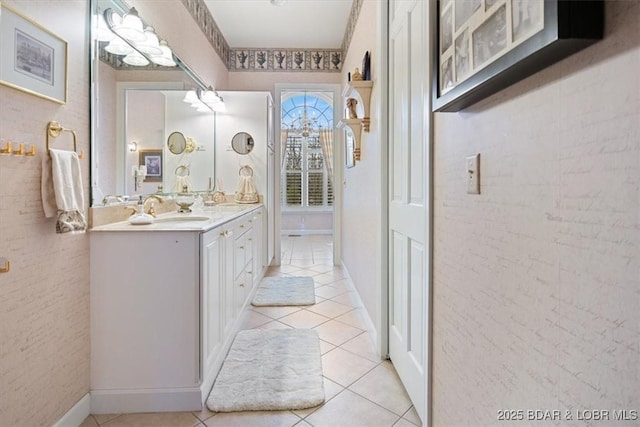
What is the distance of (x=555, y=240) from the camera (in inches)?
28.9

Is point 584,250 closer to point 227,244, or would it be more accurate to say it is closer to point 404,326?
point 404,326

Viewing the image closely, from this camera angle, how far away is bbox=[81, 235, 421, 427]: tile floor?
1650mm

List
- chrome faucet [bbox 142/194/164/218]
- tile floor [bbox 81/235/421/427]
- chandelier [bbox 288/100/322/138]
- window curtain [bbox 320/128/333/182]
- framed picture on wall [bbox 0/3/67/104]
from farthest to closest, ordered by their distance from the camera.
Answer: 1. window curtain [bbox 320/128/333/182]
2. chandelier [bbox 288/100/322/138]
3. chrome faucet [bbox 142/194/164/218]
4. tile floor [bbox 81/235/421/427]
5. framed picture on wall [bbox 0/3/67/104]

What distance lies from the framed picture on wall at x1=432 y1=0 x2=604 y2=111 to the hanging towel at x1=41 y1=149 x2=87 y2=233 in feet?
4.70

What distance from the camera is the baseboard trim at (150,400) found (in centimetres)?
172

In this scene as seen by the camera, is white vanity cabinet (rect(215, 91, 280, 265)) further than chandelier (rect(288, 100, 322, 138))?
No

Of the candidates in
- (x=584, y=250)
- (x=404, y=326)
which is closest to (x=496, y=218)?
(x=584, y=250)

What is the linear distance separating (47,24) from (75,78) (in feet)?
0.80

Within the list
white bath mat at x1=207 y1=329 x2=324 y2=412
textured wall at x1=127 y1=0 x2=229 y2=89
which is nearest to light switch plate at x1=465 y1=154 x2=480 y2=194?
white bath mat at x1=207 y1=329 x2=324 y2=412

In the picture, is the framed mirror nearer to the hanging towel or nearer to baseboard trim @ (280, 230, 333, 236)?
the hanging towel

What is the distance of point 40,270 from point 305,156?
7.27m

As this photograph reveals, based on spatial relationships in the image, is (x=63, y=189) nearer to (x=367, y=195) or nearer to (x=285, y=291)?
(x=367, y=195)

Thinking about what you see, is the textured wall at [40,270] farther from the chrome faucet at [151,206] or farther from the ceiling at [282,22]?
the ceiling at [282,22]

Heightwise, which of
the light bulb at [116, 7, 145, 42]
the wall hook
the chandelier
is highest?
the chandelier
